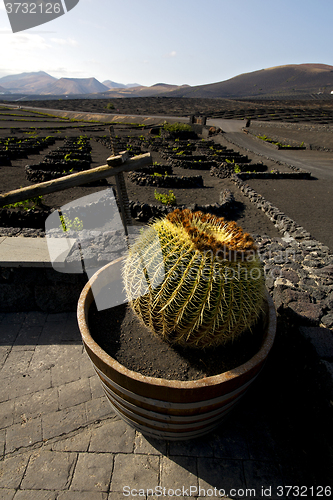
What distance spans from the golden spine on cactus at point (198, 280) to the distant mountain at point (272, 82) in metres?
166

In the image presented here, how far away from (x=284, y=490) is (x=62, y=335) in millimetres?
3211

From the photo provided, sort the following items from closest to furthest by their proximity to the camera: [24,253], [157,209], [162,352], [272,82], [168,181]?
[162,352]
[24,253]
[157,209]
[168,181]
[272,82]

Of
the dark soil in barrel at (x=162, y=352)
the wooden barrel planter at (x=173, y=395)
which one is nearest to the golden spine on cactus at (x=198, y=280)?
the dark soil in barrel at (x=162, y=352)

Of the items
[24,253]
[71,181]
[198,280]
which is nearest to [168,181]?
[24,253]

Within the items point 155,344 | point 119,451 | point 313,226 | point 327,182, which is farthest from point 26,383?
point 327,182

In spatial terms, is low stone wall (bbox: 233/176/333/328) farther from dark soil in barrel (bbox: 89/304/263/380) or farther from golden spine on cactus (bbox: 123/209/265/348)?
golden spine on cactus (bbox: 123/209/265/348)

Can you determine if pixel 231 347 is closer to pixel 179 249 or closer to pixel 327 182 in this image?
pixel 179 249

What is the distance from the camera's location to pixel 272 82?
16675 centimetres

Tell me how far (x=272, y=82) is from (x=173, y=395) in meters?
216

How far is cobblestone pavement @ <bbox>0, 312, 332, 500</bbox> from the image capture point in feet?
7.07

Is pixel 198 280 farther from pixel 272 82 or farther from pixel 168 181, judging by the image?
pixel 272 82

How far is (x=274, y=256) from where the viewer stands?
15.3 feet

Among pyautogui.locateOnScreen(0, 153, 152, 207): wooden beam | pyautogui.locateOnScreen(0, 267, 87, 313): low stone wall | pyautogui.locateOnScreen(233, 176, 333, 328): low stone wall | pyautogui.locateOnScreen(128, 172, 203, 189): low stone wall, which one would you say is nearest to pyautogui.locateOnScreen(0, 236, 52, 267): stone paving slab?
pyautogui.locateOnScreen(0, 267, 87, 313): low stone wall

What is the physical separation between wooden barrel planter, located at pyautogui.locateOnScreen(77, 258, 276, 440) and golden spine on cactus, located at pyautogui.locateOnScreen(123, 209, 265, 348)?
1.10ft
